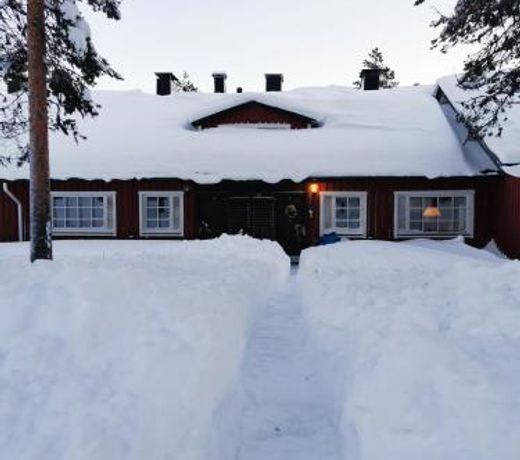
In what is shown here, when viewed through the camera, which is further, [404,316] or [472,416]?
[404,316]

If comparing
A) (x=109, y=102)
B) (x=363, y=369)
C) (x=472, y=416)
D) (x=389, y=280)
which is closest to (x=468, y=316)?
(x=363, y=369)

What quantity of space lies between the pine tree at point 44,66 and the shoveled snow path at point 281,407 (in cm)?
494

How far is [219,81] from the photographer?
2888 cm

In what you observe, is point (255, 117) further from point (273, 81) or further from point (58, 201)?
point (58, 201)

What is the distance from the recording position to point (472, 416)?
3582 mm

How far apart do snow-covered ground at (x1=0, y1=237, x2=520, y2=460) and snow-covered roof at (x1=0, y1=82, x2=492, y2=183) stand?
34.7 feet

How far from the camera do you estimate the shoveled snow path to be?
432cm

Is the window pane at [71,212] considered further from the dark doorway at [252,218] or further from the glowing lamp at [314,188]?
the glowing lamp at [314,188]

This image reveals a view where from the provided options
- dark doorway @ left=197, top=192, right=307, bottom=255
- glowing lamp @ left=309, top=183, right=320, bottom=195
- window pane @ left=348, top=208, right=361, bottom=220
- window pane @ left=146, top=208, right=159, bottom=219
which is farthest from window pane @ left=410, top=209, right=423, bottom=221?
window pane @ left=146, top=208, right=159, bottom=219

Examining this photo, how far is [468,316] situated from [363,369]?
1.79 meters

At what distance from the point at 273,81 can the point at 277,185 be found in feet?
37.1

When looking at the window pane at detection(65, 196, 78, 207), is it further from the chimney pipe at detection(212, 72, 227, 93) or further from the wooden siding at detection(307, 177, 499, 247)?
the chimney pipe at detection(212, 72, 227, 93)

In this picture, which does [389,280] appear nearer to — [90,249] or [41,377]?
[41,377]

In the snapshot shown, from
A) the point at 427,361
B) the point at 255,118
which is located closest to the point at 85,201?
the point at 255,118
